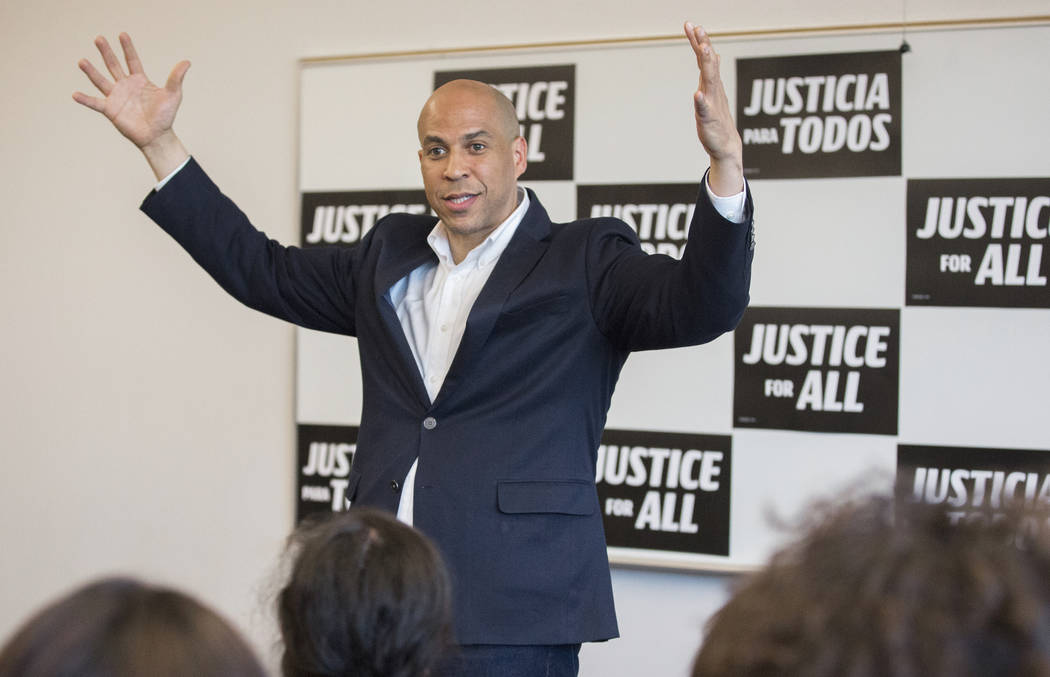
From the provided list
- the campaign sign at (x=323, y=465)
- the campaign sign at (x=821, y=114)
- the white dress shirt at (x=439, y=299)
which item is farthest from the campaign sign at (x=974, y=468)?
the campaign sign at (x=323, y=465)

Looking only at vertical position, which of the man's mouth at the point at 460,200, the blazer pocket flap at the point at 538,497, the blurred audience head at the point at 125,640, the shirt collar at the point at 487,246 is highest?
the man's mouth at the point at 460,200

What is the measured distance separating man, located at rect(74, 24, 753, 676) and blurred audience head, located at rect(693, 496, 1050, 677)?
3.14ft

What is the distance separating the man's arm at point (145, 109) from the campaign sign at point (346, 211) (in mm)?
1078

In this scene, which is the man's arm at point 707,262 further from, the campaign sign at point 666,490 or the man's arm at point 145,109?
the campaign sign at point 666,490

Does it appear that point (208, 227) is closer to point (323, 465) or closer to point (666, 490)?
point (323, 465)

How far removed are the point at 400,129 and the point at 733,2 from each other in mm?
966

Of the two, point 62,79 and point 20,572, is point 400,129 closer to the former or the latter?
point 62,79

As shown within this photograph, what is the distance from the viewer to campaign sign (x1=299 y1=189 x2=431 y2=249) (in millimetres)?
2977

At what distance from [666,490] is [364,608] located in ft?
5.99

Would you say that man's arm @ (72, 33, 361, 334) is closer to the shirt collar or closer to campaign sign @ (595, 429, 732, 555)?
the shirt collar

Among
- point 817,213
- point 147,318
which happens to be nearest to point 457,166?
point 817,213

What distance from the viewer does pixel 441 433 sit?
172 cm

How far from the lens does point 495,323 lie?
5.65 ft

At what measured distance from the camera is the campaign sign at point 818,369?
261cm
